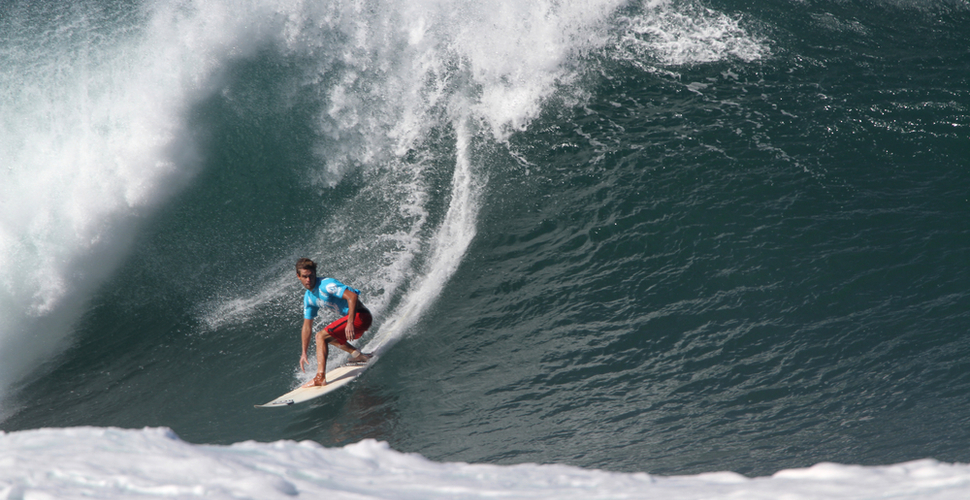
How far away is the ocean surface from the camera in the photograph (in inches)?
292

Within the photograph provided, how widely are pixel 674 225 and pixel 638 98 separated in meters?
3.61

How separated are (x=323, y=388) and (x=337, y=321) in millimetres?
852

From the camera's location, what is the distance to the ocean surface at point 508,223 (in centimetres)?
741

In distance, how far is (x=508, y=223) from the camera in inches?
415

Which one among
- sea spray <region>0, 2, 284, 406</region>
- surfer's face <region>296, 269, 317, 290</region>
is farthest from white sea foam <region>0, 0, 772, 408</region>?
surfer's face <region>296, 269, 317, 290</region>

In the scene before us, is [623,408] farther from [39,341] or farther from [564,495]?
[39,341]

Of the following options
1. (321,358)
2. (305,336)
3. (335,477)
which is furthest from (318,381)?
(335,477)

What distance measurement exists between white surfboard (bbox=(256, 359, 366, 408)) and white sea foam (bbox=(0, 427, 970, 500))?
4.85m

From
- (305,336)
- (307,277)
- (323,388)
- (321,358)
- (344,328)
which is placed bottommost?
(323,388)

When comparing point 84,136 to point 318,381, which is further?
point 84,136

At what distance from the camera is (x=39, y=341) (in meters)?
10.5

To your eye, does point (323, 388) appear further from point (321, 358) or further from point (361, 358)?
point (361, 358)

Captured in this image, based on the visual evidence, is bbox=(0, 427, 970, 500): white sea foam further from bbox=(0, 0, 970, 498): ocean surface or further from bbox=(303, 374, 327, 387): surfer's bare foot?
bbox=(303, 374, 327, 387): surfer's bare foot

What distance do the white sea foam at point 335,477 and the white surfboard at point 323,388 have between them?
485 cm
